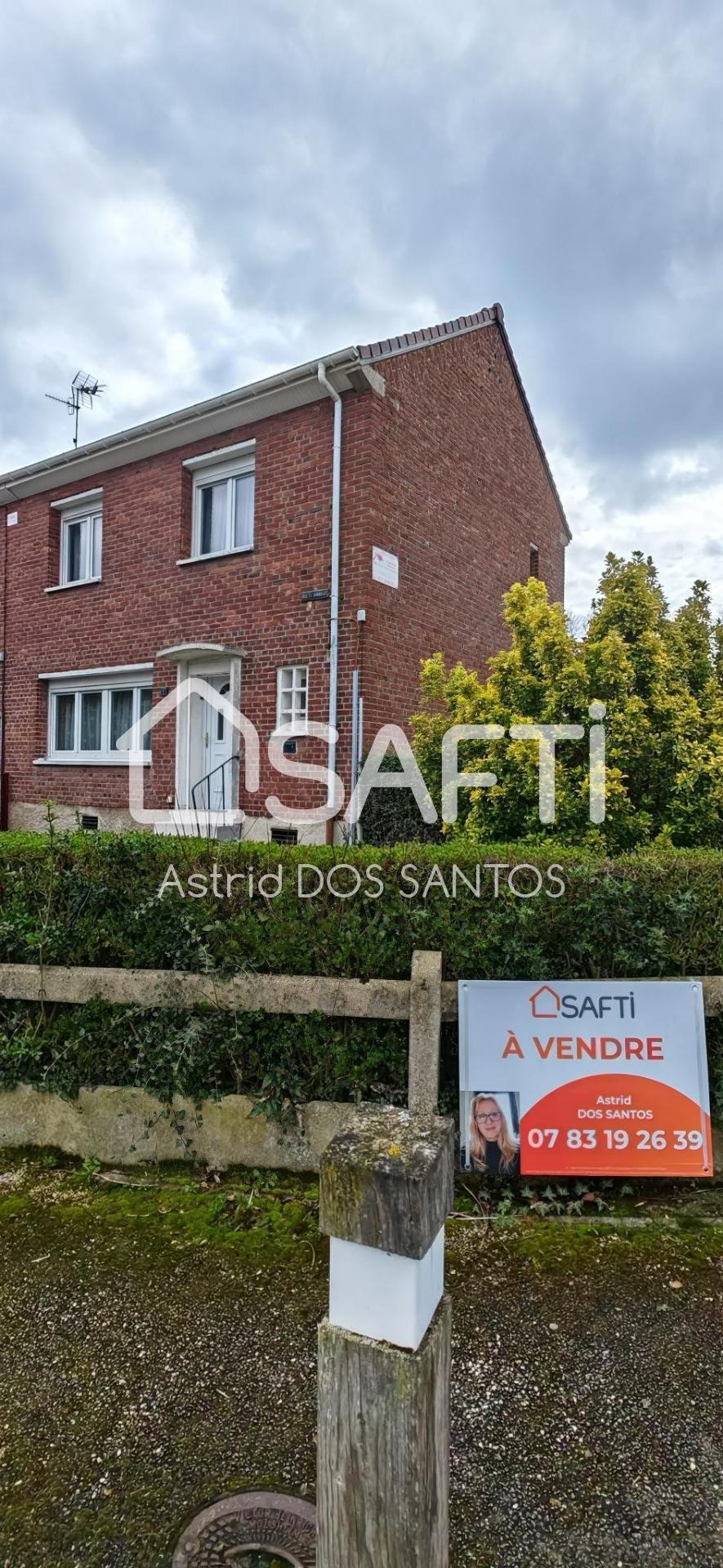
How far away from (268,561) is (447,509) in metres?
2.87

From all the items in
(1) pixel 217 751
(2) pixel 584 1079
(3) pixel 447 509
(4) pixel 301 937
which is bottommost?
(2) pixel 584 1079

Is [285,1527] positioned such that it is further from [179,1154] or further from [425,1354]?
[179,1154]

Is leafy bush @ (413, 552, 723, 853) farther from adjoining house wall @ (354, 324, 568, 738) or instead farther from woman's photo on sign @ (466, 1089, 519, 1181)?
adjoining house wall @ (354, 324, 568, 738)

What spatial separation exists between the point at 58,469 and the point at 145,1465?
44.4 feet

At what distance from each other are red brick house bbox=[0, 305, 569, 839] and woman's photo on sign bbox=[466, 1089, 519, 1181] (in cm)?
643

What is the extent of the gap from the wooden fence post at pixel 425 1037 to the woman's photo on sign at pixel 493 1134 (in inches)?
7.2

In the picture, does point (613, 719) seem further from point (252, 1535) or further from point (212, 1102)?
point (252, 1535)

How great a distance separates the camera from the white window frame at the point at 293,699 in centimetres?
1016

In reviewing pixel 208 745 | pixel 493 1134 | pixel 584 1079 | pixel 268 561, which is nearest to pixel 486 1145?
pixel 493 1134

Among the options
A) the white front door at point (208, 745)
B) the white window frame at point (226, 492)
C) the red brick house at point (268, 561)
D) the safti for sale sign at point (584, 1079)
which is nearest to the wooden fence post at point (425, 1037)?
the safti for sale sign at point (584, 1079)

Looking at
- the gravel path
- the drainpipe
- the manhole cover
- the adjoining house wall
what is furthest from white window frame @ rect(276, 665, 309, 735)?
the manhole cover

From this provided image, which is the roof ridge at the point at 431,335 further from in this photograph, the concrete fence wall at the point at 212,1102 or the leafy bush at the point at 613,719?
the concrete fence wall at the point at 212,1102

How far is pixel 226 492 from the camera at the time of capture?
1148 centimetres

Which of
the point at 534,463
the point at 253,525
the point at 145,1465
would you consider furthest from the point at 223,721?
the point at 145,1465
